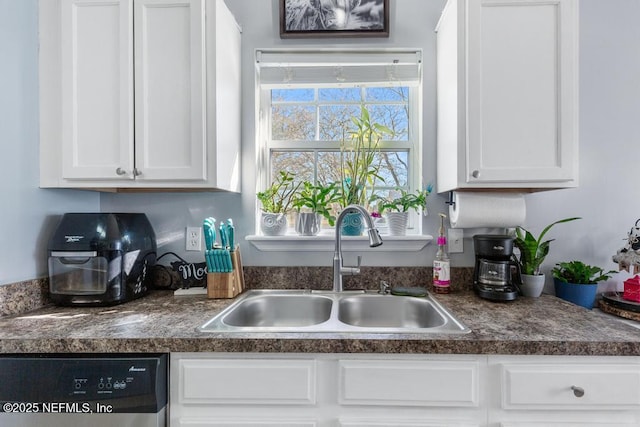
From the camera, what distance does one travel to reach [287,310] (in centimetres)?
150

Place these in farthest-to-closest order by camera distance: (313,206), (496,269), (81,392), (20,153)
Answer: (313,206) < (496,269) < (20,153) < (81,392)

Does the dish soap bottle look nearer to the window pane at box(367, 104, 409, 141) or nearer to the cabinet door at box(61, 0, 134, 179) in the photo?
the window pane at box(367, 104, 409, 141)

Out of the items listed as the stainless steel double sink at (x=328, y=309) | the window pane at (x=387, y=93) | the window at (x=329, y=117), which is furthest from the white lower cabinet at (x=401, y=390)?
the window pane at (x=387, y=93)

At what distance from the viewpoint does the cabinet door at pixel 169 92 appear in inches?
51.6

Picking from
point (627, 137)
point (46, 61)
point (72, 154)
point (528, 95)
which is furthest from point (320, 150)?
point (627, 137)

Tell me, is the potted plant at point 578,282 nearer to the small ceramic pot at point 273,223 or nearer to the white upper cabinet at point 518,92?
the white upper cabinet at point 518,92

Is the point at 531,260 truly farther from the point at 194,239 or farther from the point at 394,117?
the point at 194,239

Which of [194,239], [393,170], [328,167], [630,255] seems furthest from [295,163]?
[630,255]

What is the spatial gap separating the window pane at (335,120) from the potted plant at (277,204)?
314 millimetres

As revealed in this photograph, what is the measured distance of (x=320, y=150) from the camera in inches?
69.6

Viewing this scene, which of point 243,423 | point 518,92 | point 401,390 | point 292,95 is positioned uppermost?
point 292,95

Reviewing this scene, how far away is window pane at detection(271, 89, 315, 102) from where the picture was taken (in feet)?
5.89

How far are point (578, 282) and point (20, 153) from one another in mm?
2479

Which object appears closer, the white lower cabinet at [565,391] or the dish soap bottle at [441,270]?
the white lower cabinet at [565,391]
